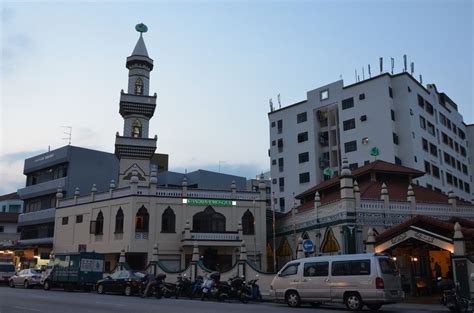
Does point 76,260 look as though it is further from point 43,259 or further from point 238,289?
point 43,259

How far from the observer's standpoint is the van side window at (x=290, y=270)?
19.3 m

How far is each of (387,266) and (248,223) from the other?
73.4 feet

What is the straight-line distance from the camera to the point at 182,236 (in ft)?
121

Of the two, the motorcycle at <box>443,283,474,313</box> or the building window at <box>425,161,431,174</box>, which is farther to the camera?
the building window at <box>425,161,431,174</box>

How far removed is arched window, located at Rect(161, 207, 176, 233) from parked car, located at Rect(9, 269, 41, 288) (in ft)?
30.4

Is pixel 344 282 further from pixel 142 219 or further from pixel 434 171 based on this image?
pixel 434 171

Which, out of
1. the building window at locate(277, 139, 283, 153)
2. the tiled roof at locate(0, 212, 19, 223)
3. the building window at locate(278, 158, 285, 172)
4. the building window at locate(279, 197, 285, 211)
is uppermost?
the building window at locate(277, 139, 283, 153)

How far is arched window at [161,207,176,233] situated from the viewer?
121 ft

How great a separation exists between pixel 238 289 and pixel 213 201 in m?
17.1

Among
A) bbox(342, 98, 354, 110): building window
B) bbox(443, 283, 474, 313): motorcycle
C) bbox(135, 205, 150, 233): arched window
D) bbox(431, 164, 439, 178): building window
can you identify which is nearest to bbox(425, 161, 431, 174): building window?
bbox(431, 164, 439, 178): building window

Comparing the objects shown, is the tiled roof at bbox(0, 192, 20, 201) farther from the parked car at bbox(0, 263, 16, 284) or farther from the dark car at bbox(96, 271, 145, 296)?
the dark car at bbox(96, 271, 145, 296)

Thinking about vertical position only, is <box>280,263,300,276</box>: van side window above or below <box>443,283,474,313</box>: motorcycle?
above

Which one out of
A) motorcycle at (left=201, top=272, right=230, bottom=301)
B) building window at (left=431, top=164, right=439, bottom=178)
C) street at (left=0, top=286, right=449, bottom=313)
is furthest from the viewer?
building window at (left=431, top=164, right=439, bottom=178)

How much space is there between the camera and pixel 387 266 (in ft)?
55.9
